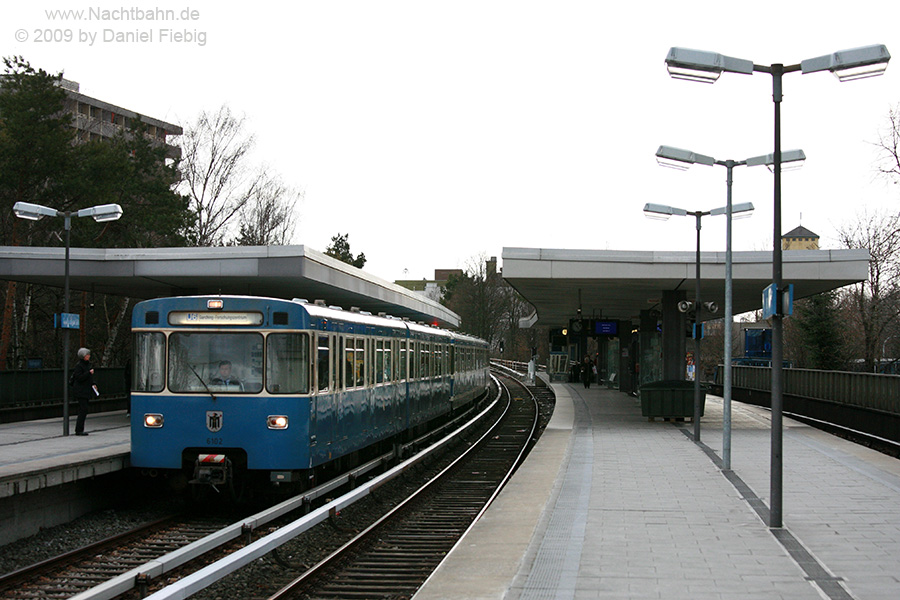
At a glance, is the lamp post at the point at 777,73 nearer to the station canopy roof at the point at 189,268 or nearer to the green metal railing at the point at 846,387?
the station canopy roof at the point at 189,268

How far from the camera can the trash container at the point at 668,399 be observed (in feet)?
85.3

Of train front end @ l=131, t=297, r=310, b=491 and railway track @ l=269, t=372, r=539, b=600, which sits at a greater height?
train front end @ l=131, t=297, r=310, b=491

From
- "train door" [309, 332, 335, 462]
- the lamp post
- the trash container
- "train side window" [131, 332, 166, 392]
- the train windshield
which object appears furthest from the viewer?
the trash container

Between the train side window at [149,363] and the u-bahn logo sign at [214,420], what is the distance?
0.82 m

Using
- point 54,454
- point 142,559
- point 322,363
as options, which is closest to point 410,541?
point 322,363

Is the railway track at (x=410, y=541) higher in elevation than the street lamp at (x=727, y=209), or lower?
lower

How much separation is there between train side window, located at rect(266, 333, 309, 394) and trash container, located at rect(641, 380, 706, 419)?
15780 mm

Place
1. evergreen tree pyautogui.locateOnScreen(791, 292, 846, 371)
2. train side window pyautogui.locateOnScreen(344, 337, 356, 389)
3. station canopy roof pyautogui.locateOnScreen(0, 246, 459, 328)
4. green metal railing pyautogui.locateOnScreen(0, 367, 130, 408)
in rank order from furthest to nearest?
evergreen tree pyautogui.locateOnScreen(791, 292, 846, 371), green metal railing pyautogui.locateOnScreen(0, 367, 130, 408), station canopy roof pyautogui.locateOnScreen(0, 246, 459, 328), train side window pyautogui.locateOnScreen(344, 337, 356, 389)

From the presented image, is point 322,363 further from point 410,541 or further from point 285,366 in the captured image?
point 410,541

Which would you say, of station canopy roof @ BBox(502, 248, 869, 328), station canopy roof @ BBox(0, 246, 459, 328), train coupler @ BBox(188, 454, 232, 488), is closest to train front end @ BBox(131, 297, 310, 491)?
train coupler @ BBox(188, 454, 232, 488)

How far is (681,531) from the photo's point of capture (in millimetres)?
10320

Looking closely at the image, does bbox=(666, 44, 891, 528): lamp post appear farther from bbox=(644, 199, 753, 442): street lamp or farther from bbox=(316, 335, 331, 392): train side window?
bbox=(644, 199, 753, 442): street lamp

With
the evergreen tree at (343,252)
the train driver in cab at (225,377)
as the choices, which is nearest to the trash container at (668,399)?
the train driver in cab at (225,377)

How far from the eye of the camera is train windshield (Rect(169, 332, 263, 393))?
39.9 feet
